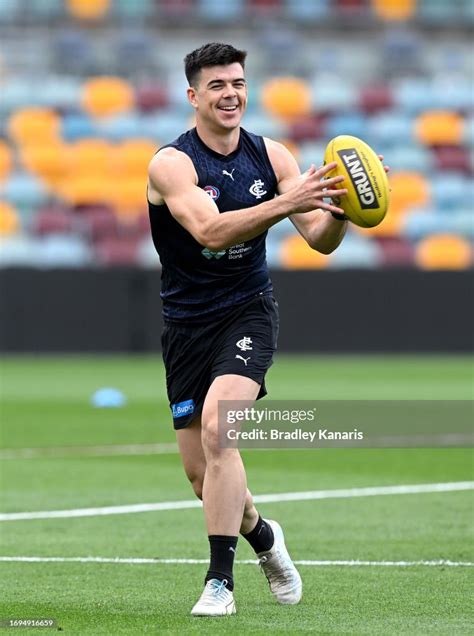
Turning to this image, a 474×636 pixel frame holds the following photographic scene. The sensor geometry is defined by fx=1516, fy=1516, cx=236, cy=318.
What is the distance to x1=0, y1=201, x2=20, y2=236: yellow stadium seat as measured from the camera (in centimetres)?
2852

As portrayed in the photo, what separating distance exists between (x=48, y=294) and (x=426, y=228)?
876cm

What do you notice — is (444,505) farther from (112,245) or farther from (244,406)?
(112,245)

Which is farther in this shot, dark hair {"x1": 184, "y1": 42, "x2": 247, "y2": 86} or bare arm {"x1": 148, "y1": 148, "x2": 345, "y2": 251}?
dark hair {"x1": 184, "y1": 42, "x2": 247, "y2": 86}

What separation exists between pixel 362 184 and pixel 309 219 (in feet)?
1.75

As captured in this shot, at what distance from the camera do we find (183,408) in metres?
6.71

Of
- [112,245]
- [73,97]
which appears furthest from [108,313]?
[73,97]

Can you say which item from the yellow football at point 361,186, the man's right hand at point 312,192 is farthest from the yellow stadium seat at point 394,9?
the man's right hand at point 312,192

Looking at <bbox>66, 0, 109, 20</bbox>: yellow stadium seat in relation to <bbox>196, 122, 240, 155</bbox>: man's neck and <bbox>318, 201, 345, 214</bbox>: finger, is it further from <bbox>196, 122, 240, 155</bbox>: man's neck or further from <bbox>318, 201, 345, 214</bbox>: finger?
<bbox>318, 201, 345, 214</bbox>: finger

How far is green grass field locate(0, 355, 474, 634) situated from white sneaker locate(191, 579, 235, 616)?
6 centimetres

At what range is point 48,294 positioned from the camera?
24438mm

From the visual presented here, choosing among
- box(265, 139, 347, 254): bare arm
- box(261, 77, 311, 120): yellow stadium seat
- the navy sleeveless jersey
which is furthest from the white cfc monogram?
box(261, 77, 311, 120): yellow stadium seat

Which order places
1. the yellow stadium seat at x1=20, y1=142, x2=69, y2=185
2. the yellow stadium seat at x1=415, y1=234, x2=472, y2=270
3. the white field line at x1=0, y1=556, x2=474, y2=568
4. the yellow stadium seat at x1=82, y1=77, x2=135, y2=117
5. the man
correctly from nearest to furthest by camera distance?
the man → the white field line at x1=0, y1=556, x2=474, y2=568 → the yellow stadium seat at x1=415, y1=234, x2=472, y2=270 → the yellow stadium seat at x1=20, y1=142, x2=69, y2=185 → the yellow stadium seat at x1=82, y1=77, x2=135, y2=117

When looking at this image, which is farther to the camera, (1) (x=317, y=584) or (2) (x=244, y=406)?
(1) (x=317, y=584)

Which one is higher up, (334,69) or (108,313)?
(334,69)
